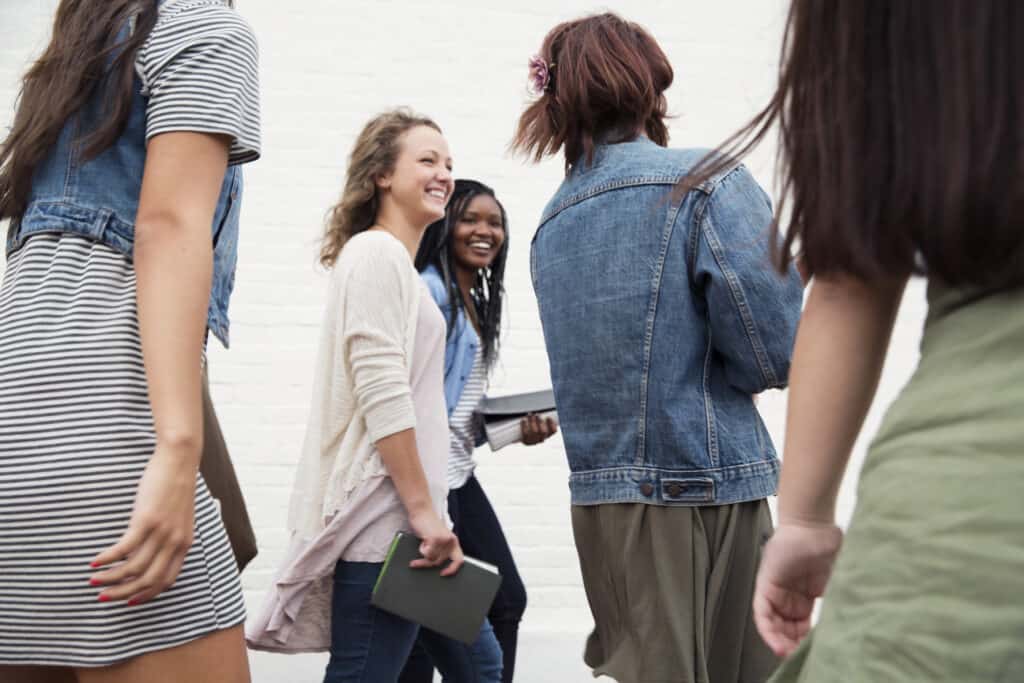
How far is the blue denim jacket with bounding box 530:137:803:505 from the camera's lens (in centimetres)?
188

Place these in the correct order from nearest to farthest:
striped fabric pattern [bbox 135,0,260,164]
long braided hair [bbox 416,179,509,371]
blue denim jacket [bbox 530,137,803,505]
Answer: striped fabric pattern [bbox 135,0,260,164], blue denim jacket [bbox 530,137,803,505], long braided hair [bbox 416,179,509,371]

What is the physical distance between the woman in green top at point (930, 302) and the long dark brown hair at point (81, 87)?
0.68 meters

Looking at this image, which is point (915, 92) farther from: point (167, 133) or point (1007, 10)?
point (167, 133)

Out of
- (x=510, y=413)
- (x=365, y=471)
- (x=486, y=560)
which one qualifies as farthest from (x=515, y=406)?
(x=365, y=471)

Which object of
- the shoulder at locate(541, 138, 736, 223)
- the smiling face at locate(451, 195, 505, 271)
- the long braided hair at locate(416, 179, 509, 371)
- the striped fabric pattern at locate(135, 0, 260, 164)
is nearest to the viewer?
the striped fabric pattern at locate(135, 0, 260, 164)

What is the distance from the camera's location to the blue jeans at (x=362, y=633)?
219cm

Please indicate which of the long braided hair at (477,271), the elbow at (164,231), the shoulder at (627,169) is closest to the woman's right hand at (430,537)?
the shoulder at (627,169)

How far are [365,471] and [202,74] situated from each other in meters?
1.21

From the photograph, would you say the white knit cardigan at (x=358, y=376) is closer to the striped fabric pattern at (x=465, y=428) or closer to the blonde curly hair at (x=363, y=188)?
the blonde curly hair at (x=363, y=188)

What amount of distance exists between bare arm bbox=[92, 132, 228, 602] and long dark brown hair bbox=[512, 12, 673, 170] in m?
1.06

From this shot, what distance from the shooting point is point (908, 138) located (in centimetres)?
79

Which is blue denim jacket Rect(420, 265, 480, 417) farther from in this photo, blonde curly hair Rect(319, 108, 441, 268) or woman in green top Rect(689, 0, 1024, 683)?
woman in green top Rect(689, 0, 1024, 683)

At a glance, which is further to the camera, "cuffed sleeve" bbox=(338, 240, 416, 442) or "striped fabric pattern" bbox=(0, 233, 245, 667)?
"cuffed sleeve" bbox=(338, 240, 416, 442)

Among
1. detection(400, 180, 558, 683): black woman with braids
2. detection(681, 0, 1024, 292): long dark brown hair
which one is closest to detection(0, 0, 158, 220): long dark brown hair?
detection(681, 0, 1024, 292): long dark brown hair
